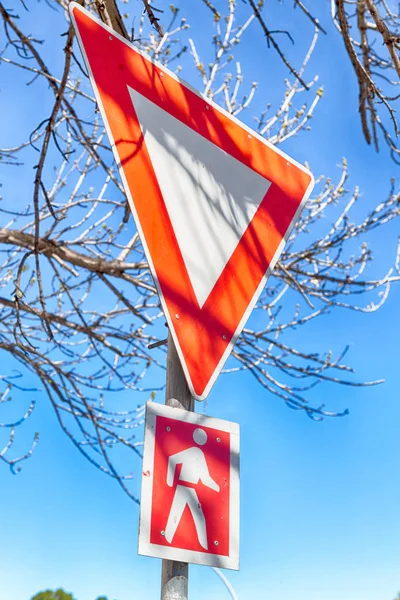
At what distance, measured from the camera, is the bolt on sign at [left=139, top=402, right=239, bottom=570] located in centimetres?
117

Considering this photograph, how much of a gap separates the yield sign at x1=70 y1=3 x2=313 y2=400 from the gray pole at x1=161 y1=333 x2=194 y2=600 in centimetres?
3

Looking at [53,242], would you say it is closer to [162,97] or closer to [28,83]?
[28,83]

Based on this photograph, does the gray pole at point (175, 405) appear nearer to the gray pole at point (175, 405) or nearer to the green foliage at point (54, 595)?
the gray pole at point (175, 405)

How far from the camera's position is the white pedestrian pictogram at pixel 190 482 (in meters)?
1.19

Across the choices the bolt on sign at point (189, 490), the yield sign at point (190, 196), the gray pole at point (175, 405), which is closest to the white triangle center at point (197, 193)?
the yield sign at point (190, 196)

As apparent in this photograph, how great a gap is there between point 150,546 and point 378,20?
77.3 inches

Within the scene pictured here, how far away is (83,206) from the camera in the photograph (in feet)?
13.9

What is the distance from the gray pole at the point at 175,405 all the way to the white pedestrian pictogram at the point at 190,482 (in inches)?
2.1

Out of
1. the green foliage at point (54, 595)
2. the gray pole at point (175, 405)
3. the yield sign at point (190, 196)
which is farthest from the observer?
the green foliage at point (54, 595)

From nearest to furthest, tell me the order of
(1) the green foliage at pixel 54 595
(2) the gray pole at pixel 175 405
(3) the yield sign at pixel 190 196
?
(2) the gray pole at pixel 175 405 → (3) the yield sign at pixel 190 196 → (1) the green foliage at pixel 54 595

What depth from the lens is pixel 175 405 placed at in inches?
51.6

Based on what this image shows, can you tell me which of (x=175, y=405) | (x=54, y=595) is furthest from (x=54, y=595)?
(x=175, y=405)

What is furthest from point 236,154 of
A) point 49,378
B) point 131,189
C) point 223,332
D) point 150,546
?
point 49,378

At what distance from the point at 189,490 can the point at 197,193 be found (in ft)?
2.15
